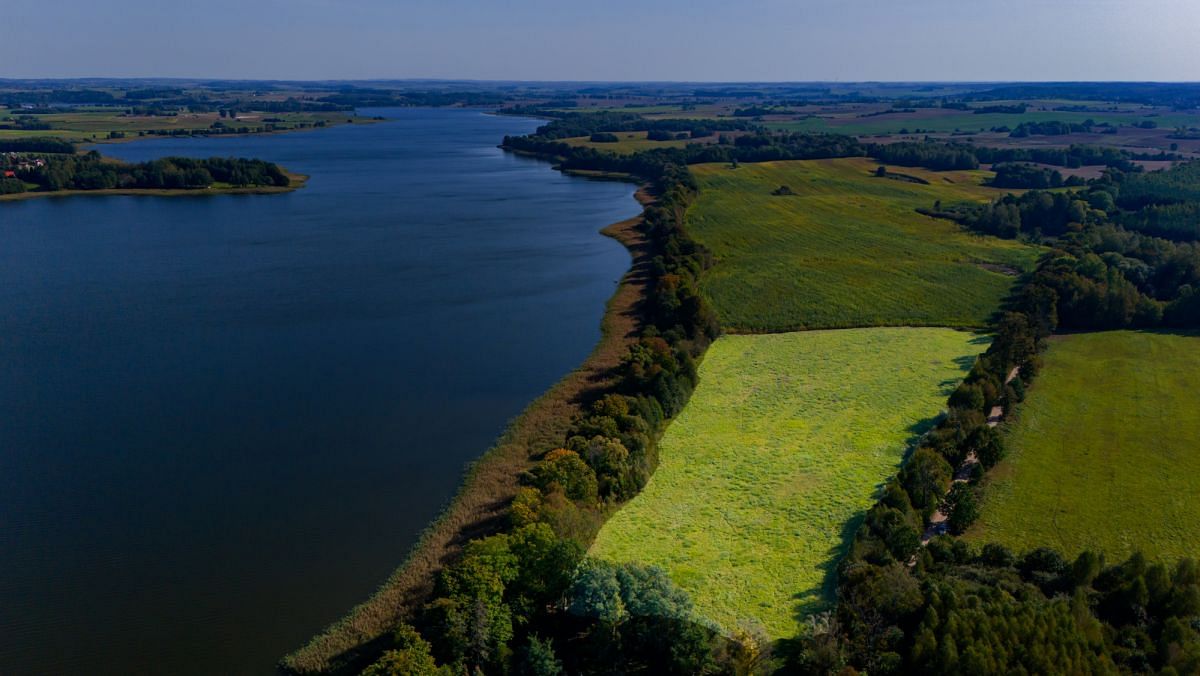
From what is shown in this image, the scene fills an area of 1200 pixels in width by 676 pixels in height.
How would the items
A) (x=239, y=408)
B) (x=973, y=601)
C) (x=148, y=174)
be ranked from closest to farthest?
1. (x=973, y=601)
2. (x=239, y=408)
3. (x=148, y=174)

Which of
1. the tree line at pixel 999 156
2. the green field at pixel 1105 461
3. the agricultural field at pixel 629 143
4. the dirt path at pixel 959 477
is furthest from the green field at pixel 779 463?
the agricultural field at pixel 629 143

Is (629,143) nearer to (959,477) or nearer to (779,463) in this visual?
(779,463)

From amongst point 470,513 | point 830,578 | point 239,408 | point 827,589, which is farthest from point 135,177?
point 827,589

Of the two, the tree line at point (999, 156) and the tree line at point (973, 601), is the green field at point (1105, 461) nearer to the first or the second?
the tree line at point (973, 601)

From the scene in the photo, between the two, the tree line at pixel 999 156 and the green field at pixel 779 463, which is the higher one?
the tree line at pixel 999 156

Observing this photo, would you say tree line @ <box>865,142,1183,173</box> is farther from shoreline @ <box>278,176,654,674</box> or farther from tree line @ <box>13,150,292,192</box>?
tree line @ <box>13,150,292,192</box>

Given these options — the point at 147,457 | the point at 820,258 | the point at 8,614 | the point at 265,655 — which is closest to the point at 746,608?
the point at 265,655
